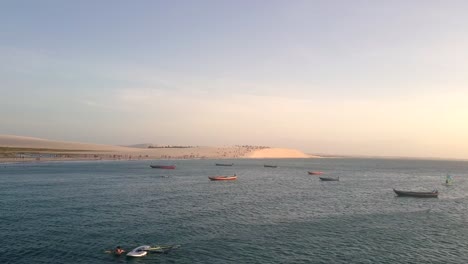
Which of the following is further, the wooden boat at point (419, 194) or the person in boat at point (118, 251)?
the wooden boat at point (419, 194)

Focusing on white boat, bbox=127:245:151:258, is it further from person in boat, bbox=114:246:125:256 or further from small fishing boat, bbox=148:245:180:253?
person in boat, bbox=114:246:125:256

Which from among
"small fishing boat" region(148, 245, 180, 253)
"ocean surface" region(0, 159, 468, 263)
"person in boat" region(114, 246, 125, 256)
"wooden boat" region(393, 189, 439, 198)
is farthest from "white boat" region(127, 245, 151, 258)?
"wooden boat" region(393, 189, 439, 198)

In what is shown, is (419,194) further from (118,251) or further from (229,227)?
(118,251)

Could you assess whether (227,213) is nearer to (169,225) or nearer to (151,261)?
(169,225)

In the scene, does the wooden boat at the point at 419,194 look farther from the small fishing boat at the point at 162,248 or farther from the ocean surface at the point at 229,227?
the small fishing boat at the point at 162,248

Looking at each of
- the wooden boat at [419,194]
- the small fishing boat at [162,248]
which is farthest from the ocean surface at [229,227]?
the wooden boat at [419,194]

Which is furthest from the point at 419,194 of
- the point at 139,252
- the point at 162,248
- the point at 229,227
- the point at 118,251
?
the point at 118,251

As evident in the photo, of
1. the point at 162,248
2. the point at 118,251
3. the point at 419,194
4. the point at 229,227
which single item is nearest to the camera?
the point at 118,251

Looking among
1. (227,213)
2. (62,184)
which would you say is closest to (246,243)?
(227,213)

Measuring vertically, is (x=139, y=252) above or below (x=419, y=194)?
below
